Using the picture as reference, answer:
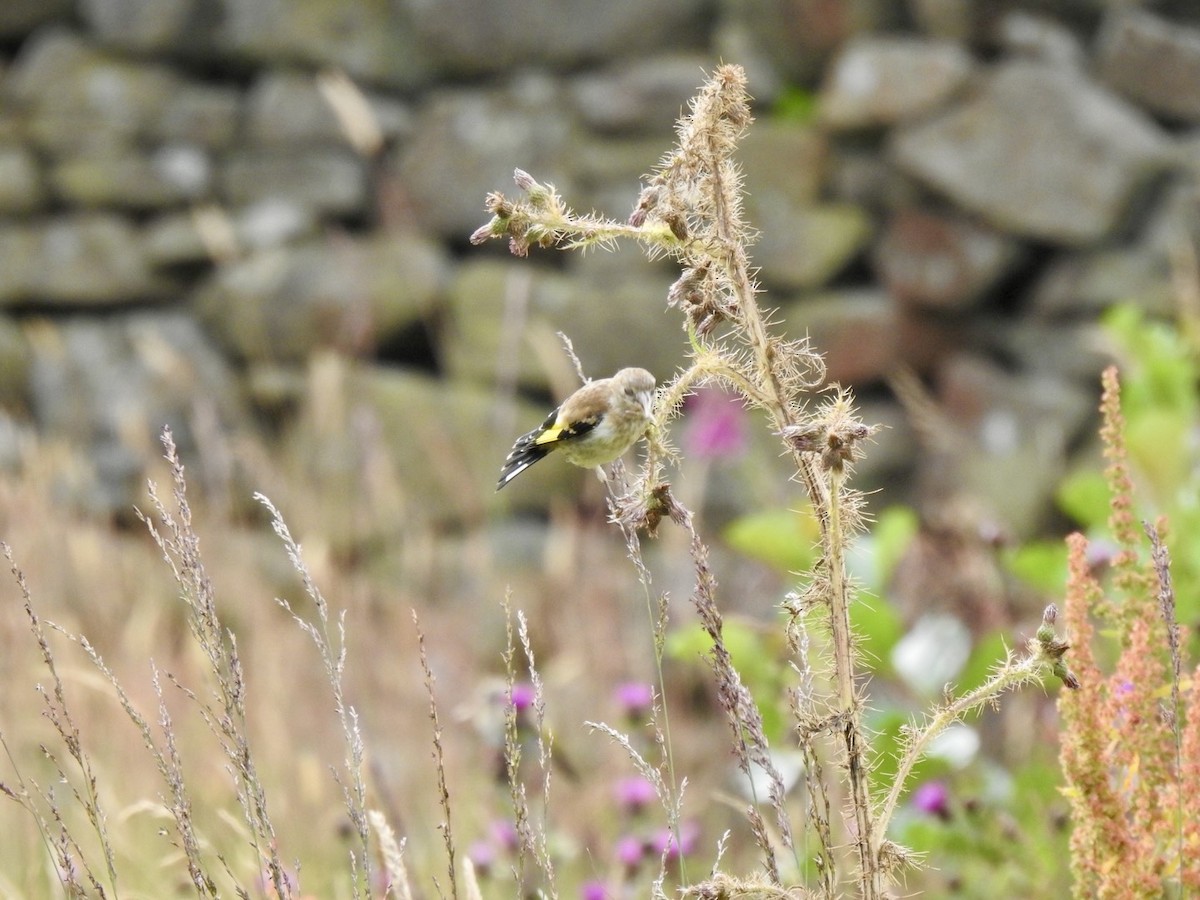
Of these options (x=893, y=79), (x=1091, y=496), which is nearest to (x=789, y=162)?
(x=893, y=79)

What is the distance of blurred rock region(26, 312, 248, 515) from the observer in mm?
5762

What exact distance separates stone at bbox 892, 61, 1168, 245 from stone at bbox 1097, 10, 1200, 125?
3.0 inches

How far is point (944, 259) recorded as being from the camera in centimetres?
496

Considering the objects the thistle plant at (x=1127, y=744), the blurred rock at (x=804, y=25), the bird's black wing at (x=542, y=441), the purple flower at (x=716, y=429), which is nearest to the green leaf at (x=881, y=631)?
the thistle plant at (x=1127, y=744)

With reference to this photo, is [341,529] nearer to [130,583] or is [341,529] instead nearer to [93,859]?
[130,583]

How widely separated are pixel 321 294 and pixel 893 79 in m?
2.48

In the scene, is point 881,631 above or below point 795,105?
below

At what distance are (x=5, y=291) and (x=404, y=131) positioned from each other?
1969 mm

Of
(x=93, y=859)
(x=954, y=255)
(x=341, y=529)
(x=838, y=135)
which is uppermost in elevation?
(x=838, y=135)

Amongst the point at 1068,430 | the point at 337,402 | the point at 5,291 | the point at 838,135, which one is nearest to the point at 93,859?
the point at 337,402

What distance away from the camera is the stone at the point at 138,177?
6.06 meters

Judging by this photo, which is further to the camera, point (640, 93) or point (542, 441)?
point (640, 93)

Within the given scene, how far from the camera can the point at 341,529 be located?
18.2 feet

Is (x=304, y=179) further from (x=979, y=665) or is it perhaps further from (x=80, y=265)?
(x=979, y=665)
